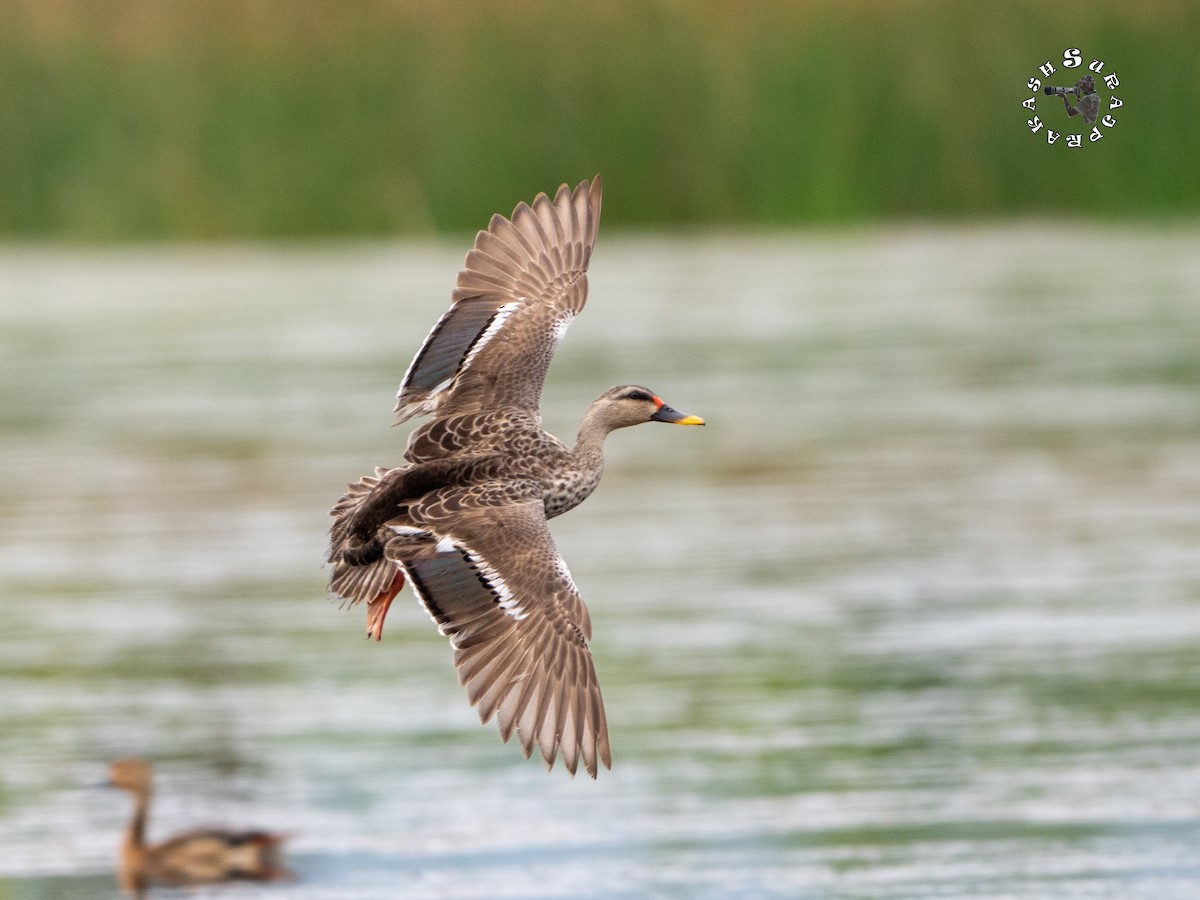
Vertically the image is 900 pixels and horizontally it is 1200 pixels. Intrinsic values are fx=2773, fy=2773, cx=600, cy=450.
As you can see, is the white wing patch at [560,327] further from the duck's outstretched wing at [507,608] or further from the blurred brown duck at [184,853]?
the blurred brown duck at [184,853]

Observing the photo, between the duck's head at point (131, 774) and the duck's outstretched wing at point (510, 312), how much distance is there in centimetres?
482

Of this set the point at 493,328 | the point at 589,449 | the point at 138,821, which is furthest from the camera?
the point at 138,821

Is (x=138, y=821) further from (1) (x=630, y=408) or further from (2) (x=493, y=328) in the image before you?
(1) (x=630, y=408)

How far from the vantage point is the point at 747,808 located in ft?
39.7

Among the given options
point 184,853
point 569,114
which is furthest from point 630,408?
point 569,114

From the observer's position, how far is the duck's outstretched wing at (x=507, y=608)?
22.2 ft

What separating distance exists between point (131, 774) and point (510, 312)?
5.03 meters

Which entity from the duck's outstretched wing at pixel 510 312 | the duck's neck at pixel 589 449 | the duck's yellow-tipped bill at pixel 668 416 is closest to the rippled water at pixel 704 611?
the duck's outstretched wing at pixel 510 312

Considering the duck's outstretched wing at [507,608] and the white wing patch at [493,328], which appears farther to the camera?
the white wing patch at [493,328]

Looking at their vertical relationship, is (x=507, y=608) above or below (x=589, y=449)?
below

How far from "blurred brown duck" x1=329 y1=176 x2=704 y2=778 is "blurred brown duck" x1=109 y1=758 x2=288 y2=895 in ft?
14.7

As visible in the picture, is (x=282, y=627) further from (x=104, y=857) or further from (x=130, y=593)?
(x=104, y=857)

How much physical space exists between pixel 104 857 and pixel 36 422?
11901mm

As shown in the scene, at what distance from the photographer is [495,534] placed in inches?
271
